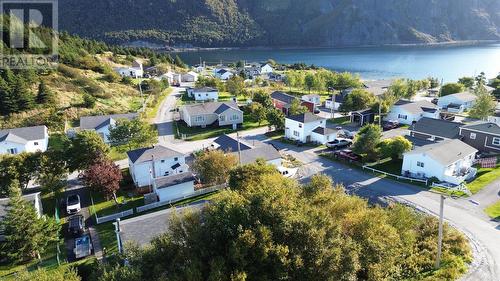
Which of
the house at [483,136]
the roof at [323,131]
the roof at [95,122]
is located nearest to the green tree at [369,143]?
the roof at [323,131]

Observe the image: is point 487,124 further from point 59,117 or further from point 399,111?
point 59,117

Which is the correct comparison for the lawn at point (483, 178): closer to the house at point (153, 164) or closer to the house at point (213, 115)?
the house at point (153, 164)

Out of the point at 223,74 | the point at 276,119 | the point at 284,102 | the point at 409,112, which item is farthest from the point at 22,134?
the point at 223,74

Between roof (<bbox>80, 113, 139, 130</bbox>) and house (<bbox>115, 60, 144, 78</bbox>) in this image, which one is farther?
house (<bbox>115, 60, 144, 78</bbox>)

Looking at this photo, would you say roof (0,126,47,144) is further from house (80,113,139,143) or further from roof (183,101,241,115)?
roof (183,101,241,115)

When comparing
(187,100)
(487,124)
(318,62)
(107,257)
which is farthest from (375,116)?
(318,62)

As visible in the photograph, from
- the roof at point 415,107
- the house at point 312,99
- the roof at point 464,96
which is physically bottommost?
the house at point 312,99

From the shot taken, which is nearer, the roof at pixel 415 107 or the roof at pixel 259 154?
the roof at pixel 259 154

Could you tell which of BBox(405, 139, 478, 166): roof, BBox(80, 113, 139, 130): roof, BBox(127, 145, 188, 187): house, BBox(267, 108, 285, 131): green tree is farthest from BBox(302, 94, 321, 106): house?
BBox(127, 145, 188, 187): house
